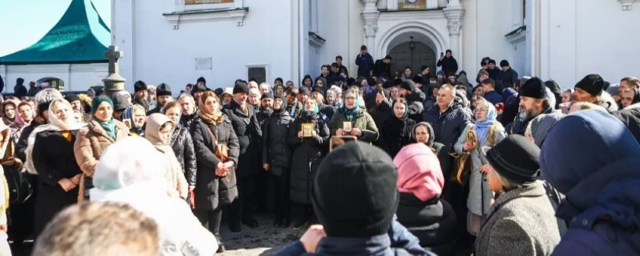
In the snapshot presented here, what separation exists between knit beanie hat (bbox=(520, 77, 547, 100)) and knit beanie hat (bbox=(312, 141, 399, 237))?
157 inches

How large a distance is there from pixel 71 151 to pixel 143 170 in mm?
2899

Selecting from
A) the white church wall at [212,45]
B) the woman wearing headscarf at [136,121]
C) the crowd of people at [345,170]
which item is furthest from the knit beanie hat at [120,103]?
the white church wall at [212,45]

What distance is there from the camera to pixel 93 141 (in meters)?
5.04

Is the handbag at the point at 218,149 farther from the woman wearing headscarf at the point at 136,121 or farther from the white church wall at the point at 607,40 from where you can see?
the white church wall at the point at 607,40

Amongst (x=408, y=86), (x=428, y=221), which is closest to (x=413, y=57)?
(x=408, y=86)

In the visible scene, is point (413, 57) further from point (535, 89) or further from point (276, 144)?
point (535, 89)

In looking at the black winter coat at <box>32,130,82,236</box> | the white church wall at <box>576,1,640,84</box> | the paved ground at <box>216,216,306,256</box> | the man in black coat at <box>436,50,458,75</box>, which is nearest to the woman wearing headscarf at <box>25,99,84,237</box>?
the black winter coat at <box>32,130,82,236</box>

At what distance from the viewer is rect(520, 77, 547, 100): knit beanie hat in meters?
5.31

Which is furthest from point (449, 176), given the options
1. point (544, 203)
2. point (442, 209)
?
point (544, 203)

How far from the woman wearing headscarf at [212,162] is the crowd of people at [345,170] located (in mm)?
17

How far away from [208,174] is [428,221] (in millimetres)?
3670

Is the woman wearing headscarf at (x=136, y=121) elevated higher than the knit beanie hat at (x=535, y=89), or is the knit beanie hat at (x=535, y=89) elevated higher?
the knit beanie hat at (x=535, y=89)

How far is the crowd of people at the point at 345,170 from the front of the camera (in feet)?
5.93

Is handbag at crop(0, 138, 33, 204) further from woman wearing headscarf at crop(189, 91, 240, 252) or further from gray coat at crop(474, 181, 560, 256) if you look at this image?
gray coat at crop(474, 181, 560, 256)
